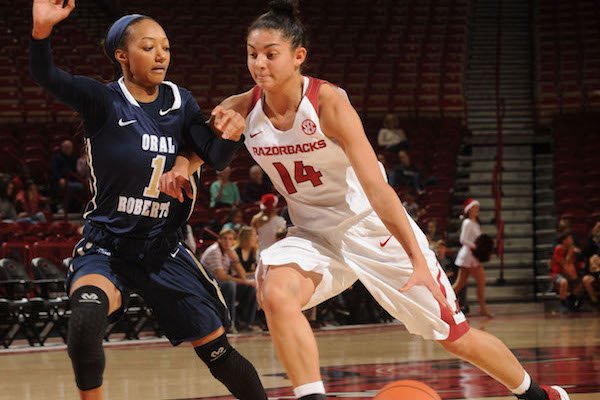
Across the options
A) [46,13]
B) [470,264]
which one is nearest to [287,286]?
[46,13]

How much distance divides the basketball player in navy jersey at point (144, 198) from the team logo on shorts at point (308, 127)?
25cm

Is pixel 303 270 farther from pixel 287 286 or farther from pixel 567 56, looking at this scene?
pixel 567 56

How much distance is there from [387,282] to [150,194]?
1.04m

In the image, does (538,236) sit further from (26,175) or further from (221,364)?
→ (221,364)

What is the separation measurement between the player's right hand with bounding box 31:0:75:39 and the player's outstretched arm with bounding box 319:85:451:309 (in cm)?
113

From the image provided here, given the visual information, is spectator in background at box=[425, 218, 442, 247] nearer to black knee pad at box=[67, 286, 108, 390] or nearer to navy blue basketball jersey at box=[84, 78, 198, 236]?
navy blue basketball jersey at box=[84, 78, 198, 236]

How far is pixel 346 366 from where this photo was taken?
8086 mm

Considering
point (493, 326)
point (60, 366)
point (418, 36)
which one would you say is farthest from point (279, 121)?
point (418, 36)

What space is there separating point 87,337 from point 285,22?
1.50 m

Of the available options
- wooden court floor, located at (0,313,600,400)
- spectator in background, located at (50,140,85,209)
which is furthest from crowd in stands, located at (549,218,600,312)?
spectator in background, located at (50,140,85,209)

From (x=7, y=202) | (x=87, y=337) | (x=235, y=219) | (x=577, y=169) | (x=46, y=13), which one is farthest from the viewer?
(x=577, y=169)

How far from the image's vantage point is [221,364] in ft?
14.5

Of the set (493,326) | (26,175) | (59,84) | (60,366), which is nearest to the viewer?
(59,84)

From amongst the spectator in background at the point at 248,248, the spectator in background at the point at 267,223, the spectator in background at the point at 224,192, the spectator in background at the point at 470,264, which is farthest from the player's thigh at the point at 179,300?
the spectator in background at the point at 470,264
